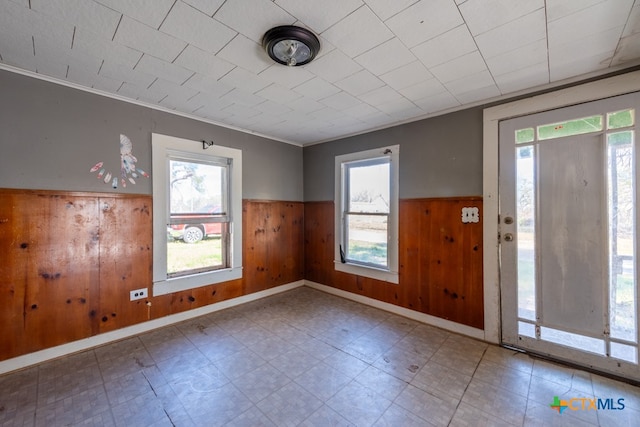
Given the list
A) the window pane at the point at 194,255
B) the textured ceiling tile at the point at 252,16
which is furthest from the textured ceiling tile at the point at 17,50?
the window pane at the point at 194,255

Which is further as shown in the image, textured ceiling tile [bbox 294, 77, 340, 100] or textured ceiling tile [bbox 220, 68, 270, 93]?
textured ceiling tile [bbox 294, 77, 340, 100]

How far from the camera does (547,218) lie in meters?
2.28

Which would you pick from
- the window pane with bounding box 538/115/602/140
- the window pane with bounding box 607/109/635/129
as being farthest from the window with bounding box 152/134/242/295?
the window pane with bounding box 607/109/635/129

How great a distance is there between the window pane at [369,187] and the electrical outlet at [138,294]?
2.70 metres

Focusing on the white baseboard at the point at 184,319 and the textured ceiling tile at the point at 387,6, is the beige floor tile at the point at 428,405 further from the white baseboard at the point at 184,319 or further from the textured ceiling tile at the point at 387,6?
the textured ceiling tile at the point at 387,6

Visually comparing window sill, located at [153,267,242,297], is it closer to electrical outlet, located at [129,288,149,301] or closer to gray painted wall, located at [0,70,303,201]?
electrical outlet, located at [129,288,149,301]

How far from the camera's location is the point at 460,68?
199cm

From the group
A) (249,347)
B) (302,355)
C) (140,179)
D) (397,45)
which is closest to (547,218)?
(397,45)

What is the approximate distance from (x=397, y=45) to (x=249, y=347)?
9.01ft

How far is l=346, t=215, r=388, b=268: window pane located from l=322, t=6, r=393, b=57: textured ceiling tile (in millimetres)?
2156

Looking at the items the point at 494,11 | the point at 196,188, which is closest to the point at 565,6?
the point at 494,11

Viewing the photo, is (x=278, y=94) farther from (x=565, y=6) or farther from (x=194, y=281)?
(x=194, y=281)

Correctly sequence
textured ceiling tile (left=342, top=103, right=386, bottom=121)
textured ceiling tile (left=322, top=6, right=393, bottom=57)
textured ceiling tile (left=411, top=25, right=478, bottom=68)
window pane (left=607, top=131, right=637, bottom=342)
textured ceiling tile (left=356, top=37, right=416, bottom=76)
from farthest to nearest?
textured ceiling tile (left=342, top=103, right=386, bottom=121) < window pane (left=607, top=131, right=637, bottom=342) < textured ceiling tile (left=356, top=37, right=416, bottom=76) < textured ceiling tile (left=411, top=25, right=478, bottom=68) < textured ceiling tile (left=322, top=6, right=393, bottom=57)

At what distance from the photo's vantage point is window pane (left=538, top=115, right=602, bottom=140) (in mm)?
2072
